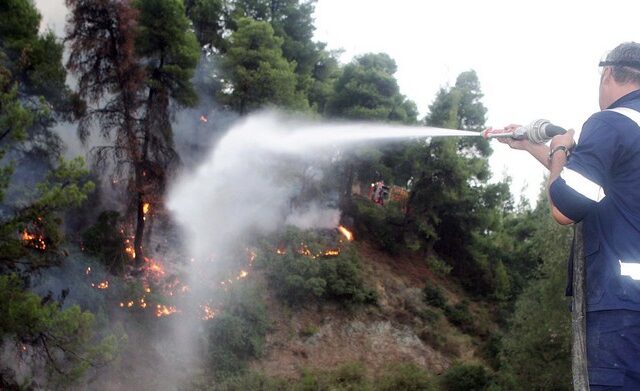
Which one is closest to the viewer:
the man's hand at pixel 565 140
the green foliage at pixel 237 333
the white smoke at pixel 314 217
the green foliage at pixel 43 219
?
the man's hand at pixel 565 140

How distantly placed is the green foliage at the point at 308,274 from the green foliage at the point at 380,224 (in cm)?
447

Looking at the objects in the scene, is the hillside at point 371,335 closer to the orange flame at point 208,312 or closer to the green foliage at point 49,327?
the orange flame at point 208,312

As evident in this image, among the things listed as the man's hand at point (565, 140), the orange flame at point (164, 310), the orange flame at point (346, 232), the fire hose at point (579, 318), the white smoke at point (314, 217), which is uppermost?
the man's hand at point (565, 140)

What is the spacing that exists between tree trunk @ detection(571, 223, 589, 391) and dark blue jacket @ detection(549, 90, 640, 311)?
71mm

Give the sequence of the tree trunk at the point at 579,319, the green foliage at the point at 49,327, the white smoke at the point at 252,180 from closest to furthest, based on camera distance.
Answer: the tree trunk at the point at 579,319, the green foliage at the point at 49,327, the white smoke at the point at 252,180

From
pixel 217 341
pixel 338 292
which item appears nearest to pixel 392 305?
pixel 338 292

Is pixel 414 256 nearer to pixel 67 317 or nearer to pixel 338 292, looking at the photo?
pixel 338 292

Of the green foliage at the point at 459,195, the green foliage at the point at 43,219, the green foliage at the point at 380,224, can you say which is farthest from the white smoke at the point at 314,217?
the green foliage at the point at 43,219

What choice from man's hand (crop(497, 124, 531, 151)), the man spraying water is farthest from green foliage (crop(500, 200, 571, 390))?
the man spraying water

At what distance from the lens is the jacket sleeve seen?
251 cm

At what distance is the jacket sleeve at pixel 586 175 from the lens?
2.51 m

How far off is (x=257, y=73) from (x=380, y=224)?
34.7 feet

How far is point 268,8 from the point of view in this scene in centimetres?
3212

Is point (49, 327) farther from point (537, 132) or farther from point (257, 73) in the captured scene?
point (257, 73)
